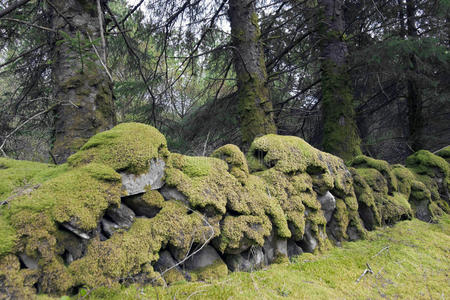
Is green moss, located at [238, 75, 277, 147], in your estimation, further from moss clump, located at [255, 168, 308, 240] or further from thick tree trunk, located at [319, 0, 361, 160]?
moss clump, located at [255, 168, 308, 240]

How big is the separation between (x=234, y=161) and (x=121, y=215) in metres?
1.29

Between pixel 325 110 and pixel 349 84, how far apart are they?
768 millimetres

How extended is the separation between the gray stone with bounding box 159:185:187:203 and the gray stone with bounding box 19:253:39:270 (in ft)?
3.29

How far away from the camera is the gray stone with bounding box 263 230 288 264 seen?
2611 millimetres

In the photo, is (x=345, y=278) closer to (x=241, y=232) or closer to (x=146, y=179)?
(x=241, y=232)

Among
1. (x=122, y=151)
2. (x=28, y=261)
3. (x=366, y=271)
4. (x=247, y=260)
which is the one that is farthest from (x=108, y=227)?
(x=366, y=271)

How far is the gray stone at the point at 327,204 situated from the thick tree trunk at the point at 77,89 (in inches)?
116

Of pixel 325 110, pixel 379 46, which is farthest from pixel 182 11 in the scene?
pixel 379 46

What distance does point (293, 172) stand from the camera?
320 centimetres

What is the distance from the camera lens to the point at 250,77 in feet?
16.9

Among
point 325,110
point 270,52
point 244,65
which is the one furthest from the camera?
point 270,52

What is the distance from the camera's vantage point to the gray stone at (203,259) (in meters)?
2.21

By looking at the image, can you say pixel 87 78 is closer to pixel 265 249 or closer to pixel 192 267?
pixel 192 267


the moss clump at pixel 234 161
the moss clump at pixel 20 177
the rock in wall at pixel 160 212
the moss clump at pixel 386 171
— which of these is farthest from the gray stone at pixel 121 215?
the moss clump at pixel 386 171
